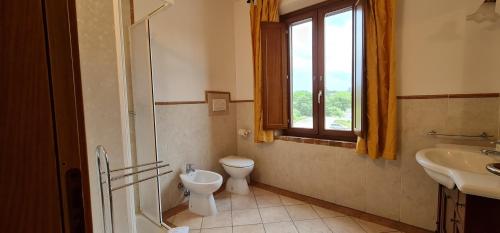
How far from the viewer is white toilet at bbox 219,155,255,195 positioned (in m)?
2.47

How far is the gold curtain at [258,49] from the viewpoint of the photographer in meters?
2.46

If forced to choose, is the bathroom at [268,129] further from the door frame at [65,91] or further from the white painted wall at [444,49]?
the door frame at [65,91]

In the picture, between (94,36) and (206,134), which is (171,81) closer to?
(206,134)

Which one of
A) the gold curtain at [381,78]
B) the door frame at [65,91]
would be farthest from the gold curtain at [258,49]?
the door frame at [65,91]

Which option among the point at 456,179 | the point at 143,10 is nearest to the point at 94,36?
the point at 143,10

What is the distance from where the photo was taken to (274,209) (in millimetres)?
2217

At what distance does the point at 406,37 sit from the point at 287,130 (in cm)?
155

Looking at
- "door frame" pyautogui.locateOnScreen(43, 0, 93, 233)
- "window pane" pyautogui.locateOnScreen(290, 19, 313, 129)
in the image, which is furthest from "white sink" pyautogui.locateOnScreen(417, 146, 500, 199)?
"door frame" pyautogui.locateOnScreen(43, 0, 93, 233)

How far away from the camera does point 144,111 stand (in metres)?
1.77

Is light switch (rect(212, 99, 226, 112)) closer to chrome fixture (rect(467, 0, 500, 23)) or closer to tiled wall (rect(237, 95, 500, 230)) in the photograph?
tiled wall (rect(237, 95, 500, 230))

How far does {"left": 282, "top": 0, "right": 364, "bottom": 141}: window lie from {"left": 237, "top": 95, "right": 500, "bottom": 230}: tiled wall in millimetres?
293

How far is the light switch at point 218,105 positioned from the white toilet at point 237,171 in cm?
66

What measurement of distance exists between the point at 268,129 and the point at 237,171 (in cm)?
65

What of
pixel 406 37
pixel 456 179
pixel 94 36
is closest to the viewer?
pixel 456 179
